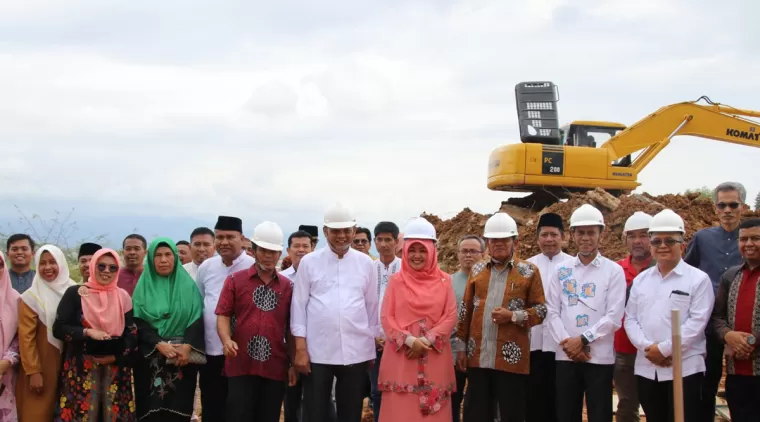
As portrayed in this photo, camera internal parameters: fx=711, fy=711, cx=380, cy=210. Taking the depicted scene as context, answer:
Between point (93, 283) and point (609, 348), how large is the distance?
371 centimetres

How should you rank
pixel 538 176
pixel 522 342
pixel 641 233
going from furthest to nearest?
pixel 538 176
pixel 641 233
pixel 522 342

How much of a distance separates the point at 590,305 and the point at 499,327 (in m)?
0.68

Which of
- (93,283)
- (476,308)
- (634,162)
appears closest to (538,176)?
(634,162)

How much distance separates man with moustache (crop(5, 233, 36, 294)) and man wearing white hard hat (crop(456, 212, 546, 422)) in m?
3.64

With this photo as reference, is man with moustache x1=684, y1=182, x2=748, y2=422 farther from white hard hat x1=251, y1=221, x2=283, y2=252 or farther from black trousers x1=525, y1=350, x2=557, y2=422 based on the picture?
white hard hat x1=251, y1=221, x2=283, y2=252

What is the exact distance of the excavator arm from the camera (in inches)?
534

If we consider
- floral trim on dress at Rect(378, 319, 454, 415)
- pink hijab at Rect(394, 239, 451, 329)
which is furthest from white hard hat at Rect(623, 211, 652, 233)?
floral trim on dress at Rect(378, 319, 454, 415)

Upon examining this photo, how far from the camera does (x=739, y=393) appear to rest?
4.66 metres

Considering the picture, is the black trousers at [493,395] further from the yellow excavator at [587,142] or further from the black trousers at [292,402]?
the yellow excavator at [587,142]

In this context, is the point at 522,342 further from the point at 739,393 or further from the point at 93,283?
the point at 93,283

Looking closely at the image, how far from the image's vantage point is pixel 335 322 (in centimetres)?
512

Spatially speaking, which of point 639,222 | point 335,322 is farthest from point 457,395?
point 639,222

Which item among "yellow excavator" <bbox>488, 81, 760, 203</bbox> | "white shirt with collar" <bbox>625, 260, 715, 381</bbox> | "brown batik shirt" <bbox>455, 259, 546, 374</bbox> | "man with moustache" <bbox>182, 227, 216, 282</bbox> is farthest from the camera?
"yellow excavator" <bbox>488, 81, 760, 203</bbox>

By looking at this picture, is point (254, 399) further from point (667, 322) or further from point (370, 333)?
point (667, 322)
